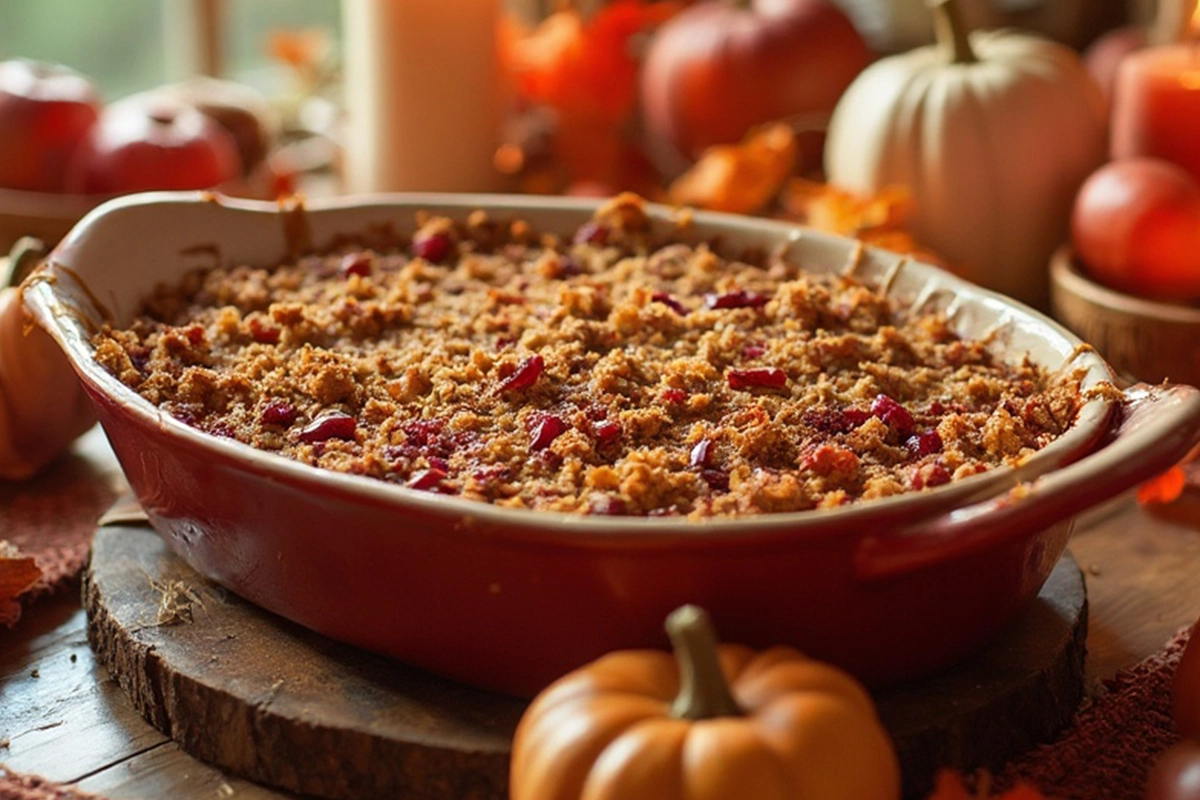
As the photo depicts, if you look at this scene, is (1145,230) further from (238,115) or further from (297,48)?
(297,48)

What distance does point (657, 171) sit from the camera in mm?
→ 3105

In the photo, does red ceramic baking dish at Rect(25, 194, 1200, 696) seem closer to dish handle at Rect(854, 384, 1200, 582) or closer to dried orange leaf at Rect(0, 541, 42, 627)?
dish handle at Rect(854, 384, 1200, 582)

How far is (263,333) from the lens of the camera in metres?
1.65

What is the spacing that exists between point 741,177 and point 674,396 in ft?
3.85

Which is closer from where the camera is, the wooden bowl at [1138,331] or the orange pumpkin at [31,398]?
the orange pumpkin at [31,398]

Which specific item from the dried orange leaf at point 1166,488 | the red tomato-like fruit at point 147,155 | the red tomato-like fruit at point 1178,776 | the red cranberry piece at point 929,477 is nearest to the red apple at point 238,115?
the red tomato-like fruit at point 147,155

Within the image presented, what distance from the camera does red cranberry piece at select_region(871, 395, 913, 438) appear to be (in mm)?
1438

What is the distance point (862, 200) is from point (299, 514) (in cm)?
142

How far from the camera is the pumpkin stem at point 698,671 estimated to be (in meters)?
1.03

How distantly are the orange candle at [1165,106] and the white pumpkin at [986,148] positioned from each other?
115mm

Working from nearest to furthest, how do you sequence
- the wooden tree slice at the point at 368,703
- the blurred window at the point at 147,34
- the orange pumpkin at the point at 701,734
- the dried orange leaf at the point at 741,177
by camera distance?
the orange pumpkin at the point at 701,734 < the wooden tree slice at the point at 368,703 < the dried orange leaf at the point at 741,177 < the blurred window at the point at 147,34

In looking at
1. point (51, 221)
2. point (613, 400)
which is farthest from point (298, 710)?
point (51, 221)

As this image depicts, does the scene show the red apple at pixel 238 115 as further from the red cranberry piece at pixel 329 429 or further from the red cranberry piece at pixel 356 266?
the red cranberry piece at pixel 329 429

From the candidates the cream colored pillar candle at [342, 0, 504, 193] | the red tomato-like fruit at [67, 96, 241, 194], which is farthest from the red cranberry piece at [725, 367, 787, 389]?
the cream colored pillar candle at [342, 0, 504, 193]
